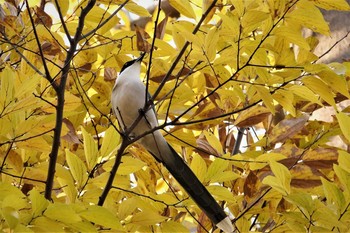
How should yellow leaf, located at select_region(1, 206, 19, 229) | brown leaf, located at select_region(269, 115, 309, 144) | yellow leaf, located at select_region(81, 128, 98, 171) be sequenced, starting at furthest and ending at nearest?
brown leaf, located at select_region(269, 115, 309, 144), yellow leaf, located at select_region(81, 128, 98, 171), yellow leaf, located at select_region(1, 206, 19, 229)

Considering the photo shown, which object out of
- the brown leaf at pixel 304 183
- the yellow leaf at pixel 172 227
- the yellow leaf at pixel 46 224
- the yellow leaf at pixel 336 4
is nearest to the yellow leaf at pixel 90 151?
the yellow leaf at pixel 172 227

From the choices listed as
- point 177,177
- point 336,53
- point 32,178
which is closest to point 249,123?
point 177,177

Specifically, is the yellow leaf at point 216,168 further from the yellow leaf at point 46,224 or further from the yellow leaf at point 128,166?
A: the yellow leaf at point 46,224

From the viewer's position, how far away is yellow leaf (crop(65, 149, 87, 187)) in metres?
1.64

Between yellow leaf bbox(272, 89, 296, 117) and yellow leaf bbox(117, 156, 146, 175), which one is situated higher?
yellow leaf bbox(117, 156, 146, 175)

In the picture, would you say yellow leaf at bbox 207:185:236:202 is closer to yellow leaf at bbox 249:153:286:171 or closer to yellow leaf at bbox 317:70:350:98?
yellow leaf at bbox 249:153:286:171

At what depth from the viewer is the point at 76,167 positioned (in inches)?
64.8

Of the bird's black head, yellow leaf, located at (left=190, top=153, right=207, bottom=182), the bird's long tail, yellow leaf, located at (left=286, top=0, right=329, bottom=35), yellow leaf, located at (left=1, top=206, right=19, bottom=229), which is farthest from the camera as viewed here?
the bird's black head

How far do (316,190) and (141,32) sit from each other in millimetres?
816

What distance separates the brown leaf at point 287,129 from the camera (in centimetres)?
204

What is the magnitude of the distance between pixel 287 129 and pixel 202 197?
1.20ft

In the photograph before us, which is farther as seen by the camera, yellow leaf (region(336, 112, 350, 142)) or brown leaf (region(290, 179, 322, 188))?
brown leaf (region(290, 179, 322, 188))

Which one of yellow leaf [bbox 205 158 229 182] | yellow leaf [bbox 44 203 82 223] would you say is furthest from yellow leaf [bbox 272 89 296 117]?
yellow leaf [bbox 44 203 82 223]

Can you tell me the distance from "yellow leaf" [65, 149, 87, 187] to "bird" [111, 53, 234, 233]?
1.20 feet
